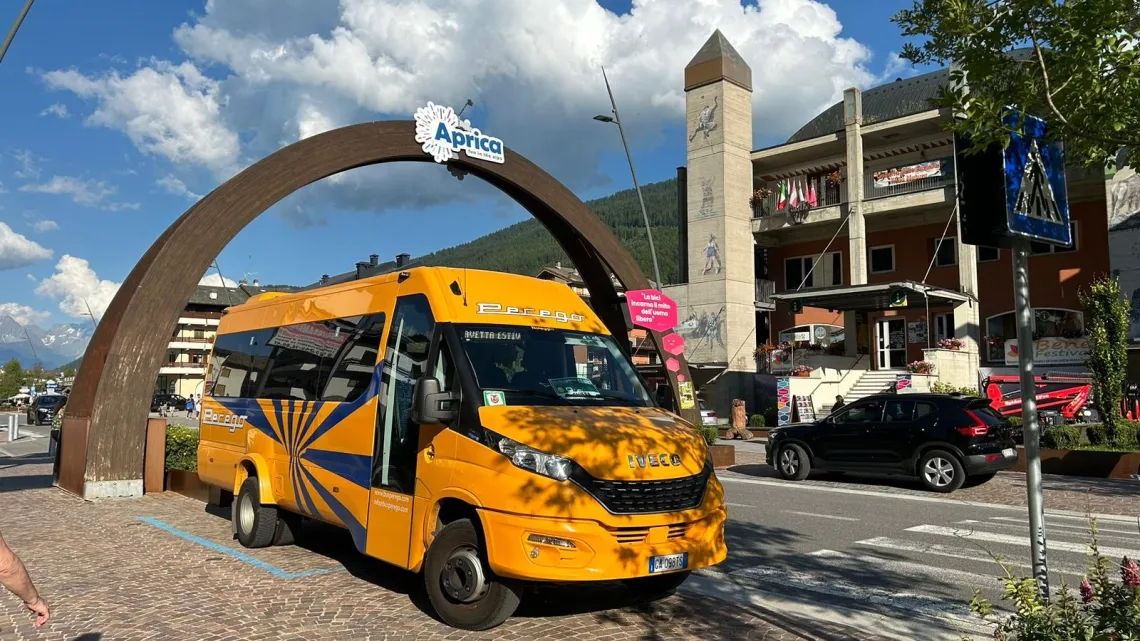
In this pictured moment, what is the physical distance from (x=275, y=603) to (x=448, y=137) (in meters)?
11.7

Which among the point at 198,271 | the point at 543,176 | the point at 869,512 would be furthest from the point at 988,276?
the point at 198,271

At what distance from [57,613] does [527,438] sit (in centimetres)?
388

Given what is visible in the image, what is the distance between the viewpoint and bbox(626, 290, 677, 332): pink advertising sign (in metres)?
18.5

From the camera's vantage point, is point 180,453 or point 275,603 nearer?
point 275,603

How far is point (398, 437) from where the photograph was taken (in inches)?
260

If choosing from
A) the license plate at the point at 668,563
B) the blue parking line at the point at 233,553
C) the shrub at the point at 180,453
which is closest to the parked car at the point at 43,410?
the shrub at the point at 180,453

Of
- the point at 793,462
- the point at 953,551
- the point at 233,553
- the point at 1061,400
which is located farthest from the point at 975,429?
the point at 1061,400

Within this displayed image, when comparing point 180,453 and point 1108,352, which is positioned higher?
point 1108,352

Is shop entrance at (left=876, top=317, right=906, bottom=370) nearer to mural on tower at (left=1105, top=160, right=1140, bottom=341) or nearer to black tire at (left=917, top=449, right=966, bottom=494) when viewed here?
mural on tower at (left=1105, top=160, right=1140, bottom=341)

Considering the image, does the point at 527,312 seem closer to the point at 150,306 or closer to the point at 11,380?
the point at 150,306

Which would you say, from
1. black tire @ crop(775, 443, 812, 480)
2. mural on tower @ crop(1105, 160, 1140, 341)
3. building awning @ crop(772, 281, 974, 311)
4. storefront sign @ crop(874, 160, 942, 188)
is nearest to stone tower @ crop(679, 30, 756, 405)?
building awning @ crop(772, 281, 974, 311)

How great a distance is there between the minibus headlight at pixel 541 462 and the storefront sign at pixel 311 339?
3057mm

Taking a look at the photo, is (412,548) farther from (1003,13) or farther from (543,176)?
(543,176)

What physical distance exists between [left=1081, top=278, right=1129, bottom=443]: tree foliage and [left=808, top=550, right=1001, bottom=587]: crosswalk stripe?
13.4 meters
